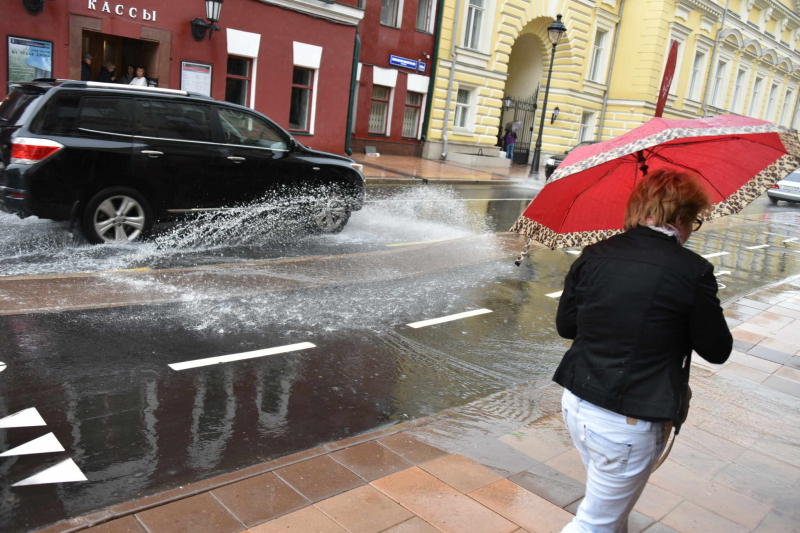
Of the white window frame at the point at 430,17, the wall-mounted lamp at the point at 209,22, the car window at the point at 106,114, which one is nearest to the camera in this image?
the car window at the point at 106,114

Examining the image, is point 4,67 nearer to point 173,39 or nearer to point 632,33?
point 173,39

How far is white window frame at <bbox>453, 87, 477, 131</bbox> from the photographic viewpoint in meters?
28.6

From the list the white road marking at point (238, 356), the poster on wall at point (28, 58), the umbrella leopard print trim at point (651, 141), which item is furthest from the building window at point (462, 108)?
the umbrella leopard print trim at point (651, 141)

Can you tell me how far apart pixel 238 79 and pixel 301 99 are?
240cm

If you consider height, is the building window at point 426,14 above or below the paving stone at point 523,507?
above

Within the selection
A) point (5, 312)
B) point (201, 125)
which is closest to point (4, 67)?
point (201, 125)

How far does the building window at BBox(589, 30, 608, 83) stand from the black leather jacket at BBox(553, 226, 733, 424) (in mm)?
35257

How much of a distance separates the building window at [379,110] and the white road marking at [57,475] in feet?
75.3

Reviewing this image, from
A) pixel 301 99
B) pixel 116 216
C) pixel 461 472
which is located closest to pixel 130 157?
pixel 116 216

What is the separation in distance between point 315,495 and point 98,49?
17.8 m

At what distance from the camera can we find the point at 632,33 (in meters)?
35.5

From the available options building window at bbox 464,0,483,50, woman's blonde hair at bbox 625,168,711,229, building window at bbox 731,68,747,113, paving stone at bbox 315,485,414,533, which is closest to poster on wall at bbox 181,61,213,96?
building window at bbox 464,0,483,50

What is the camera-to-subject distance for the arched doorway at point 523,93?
3384 centimetres

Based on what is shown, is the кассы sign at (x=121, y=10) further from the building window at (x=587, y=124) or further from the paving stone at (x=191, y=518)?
the building window at (x=587, y=124)
